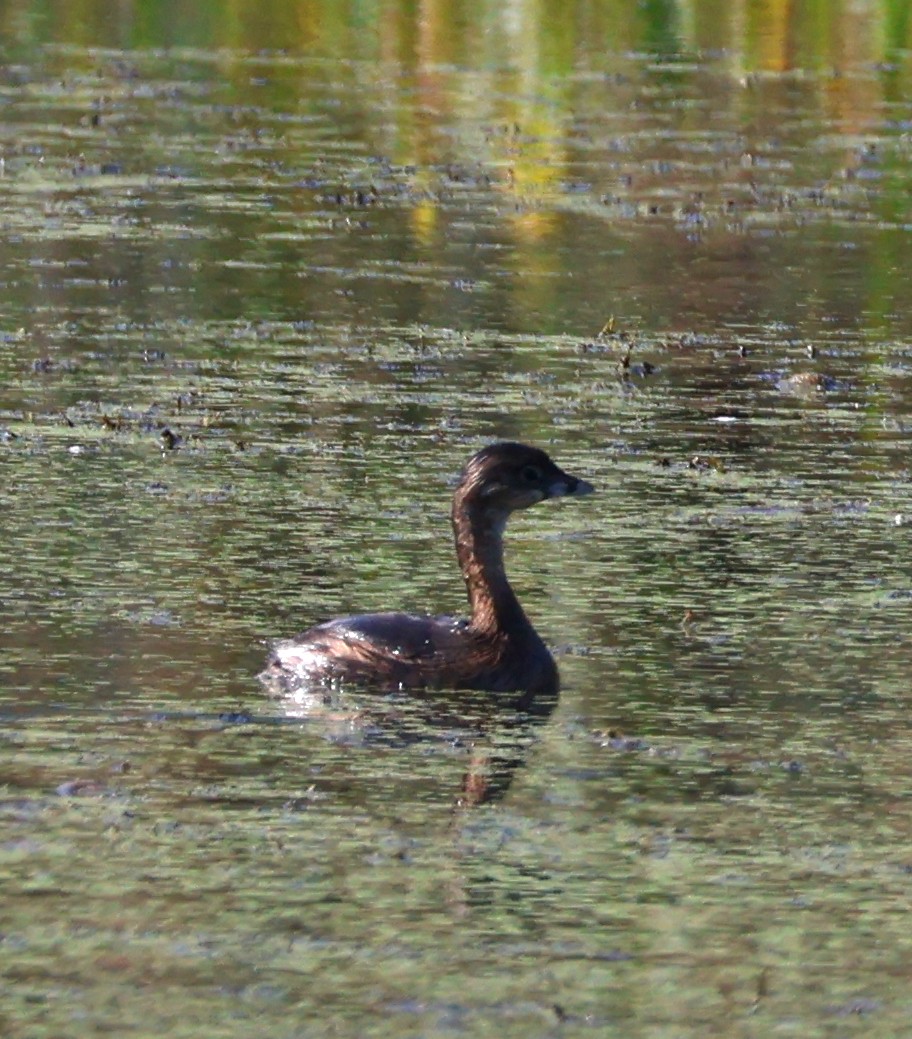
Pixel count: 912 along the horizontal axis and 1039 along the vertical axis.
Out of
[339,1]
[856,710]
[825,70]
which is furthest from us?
[339,1]

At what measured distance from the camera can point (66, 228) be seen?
15.6 m

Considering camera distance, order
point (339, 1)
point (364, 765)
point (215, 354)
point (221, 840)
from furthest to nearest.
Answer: point (339, 1)
point (215, 354)
point (364, 765)
point (221, 840)

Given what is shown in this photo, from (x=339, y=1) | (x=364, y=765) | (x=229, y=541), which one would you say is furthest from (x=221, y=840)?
(x=339, y=1)

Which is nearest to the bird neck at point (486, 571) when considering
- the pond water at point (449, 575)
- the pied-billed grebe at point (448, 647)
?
the pied-billed grebe at point (448, 647)

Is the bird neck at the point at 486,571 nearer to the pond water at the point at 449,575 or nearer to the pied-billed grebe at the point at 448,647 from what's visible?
the pied-billed grebe at the point at 448,647

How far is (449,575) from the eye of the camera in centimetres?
887

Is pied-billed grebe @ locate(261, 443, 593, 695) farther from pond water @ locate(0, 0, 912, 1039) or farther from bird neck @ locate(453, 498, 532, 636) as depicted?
pond water @ locate(0, 0, 912, 1039)

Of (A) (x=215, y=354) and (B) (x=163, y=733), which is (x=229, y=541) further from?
(A) (x=215, y=354)

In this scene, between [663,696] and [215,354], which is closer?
[663,696]

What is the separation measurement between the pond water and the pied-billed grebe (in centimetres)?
11

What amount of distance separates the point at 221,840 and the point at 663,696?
5.42 ft

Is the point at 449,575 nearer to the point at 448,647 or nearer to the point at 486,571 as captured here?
the point at 486,571

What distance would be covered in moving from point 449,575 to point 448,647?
3.34 feet

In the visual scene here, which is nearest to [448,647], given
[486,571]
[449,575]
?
[486,571]
